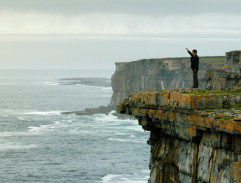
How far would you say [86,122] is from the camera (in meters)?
148

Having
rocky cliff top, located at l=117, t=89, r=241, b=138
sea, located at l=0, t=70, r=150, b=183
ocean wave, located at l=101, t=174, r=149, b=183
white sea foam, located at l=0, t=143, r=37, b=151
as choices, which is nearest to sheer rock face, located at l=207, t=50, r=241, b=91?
rocky cliff top, located at l=117, t=89, r=241, b=138

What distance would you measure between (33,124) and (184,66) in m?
41.1

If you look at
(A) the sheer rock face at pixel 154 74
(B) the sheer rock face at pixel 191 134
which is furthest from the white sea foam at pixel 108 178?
(A) the sheer rock face at pixel 154 74

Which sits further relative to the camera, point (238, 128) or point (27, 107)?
point (27, 107)

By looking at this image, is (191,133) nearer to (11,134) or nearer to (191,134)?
(191,134)

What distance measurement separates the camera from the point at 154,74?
166000mm

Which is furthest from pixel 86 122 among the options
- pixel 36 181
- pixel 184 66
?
pixel 36 181

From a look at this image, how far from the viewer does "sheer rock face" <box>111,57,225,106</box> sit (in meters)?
155

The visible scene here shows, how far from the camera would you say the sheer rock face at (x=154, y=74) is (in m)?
155

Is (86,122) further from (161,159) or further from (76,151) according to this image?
(161,159)

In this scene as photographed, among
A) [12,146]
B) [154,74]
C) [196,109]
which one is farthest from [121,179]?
[154,74]

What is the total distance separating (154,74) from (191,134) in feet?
466

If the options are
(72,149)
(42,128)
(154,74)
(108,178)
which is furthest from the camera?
(154,74)

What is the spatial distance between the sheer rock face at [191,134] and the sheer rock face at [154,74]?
118 meters
